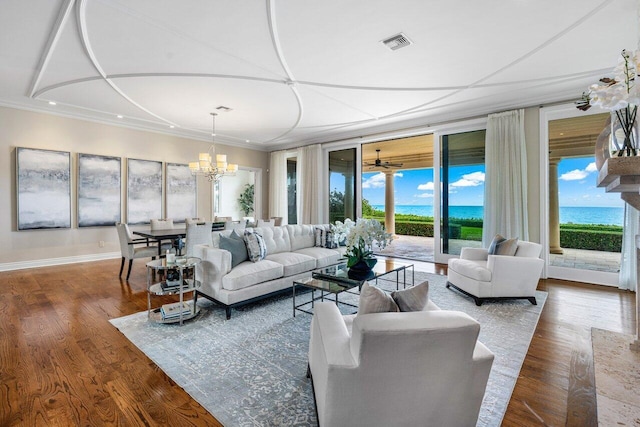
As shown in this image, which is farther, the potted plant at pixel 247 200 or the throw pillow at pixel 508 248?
the potted plant at pixel 247 200

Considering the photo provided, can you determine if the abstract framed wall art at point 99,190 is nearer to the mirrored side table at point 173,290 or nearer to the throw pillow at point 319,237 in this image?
the mirrored side table at point 173,290

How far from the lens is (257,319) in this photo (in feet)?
10.0

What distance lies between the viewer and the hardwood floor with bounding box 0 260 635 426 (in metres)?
1.71

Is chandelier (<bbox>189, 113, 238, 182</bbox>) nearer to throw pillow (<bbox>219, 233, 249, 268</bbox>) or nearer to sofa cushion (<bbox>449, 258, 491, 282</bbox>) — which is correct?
throw pillow (<bbox>219, 233, 249, 268</bbox>)

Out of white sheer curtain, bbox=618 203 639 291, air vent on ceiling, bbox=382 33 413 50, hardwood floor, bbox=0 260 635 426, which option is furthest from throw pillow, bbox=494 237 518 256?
air vent on ceiling, bbox=382 33 413 50

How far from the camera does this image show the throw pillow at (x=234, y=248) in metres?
3.45

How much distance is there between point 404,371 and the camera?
48.9 inches

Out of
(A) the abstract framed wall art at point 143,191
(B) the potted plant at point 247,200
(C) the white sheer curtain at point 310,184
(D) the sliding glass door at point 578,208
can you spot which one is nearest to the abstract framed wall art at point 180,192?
(A) the abstract framed wall art at point 143,191

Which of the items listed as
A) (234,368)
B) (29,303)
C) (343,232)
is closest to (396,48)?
(343,232)

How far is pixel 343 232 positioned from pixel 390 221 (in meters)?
8.23

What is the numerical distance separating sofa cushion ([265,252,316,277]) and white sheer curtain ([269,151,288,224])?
459cm

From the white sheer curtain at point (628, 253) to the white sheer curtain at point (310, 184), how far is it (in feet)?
18.2

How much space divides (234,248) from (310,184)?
4591 millimetres

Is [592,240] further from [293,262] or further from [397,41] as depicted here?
[293,262]
